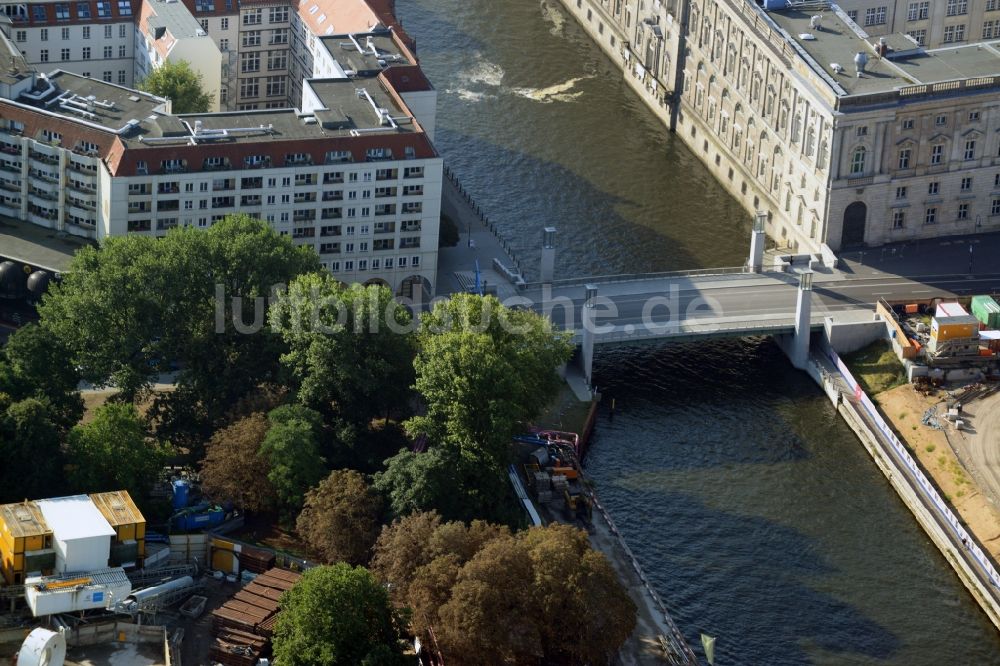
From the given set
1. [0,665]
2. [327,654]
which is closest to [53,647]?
[0,665]

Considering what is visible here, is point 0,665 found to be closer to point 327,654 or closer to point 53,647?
point 53,647
